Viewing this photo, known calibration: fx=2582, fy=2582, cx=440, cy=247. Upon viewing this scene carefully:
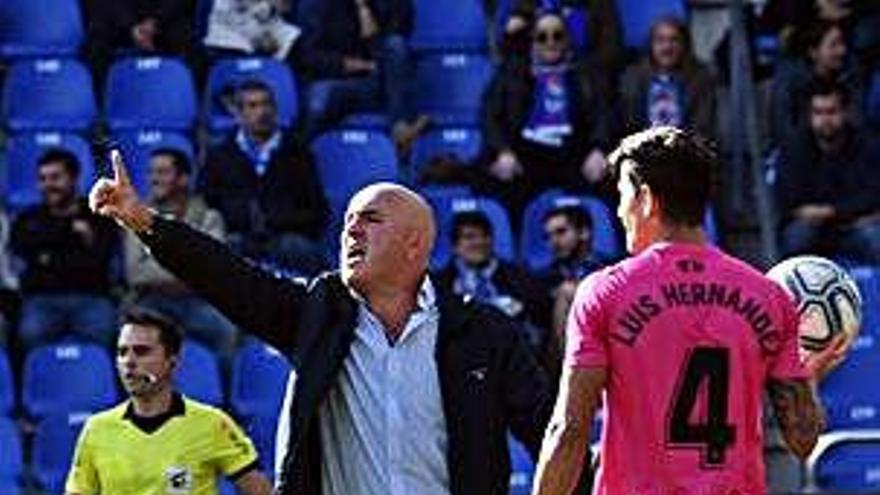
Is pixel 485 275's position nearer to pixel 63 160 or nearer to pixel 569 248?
pixel 569 248

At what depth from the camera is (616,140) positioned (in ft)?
46.1

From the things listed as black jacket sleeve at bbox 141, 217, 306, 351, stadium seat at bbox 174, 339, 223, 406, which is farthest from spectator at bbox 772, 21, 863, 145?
black jacket sleeve at bbox 141, 217, 306, 351

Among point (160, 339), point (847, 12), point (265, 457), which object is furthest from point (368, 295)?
point (847, 12)

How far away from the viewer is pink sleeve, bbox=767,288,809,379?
5.91m

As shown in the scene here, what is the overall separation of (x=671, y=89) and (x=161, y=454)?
634cm

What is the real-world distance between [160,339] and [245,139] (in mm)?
5247

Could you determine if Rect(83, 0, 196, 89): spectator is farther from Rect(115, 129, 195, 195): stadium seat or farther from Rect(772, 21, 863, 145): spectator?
Rect(772, 21, 863, 145): spectator

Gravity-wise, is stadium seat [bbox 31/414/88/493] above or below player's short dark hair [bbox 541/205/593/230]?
below

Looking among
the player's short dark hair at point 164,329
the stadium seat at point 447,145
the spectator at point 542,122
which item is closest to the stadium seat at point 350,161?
the stadium seat at point 447,145

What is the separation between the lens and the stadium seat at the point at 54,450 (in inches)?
477

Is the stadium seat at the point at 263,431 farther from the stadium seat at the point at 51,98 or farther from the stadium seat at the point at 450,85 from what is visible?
the stadium seat at the point at 450,85

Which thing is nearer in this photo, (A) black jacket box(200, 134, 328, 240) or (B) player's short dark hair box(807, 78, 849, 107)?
(A) black jacket box(200, 134, 328, 240)

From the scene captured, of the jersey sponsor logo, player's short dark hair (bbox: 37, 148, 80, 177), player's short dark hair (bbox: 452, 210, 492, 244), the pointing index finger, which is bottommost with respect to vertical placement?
the jersey sponsor logo

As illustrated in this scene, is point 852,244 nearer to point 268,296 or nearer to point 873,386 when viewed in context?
point 873,386
